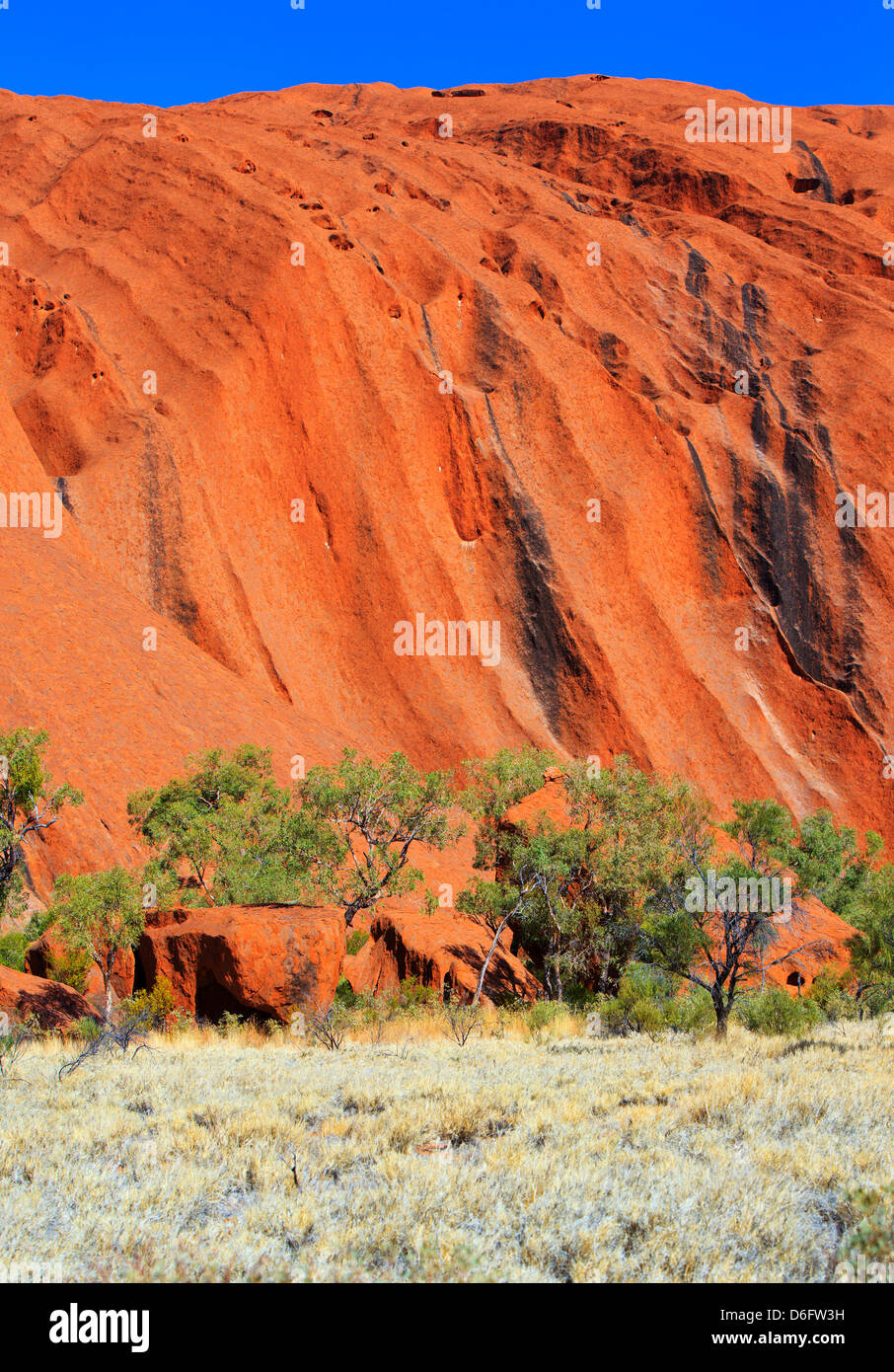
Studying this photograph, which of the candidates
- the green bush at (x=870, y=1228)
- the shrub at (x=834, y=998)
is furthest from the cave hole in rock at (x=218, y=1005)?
the green bush at (x=870, y=1228)

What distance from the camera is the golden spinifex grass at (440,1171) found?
4.89 m

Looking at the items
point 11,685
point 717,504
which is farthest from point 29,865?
point 717,504

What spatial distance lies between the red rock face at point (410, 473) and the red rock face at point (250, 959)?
42.9 feet

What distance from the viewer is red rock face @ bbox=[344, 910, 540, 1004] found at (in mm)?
18688

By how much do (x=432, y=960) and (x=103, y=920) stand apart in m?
6.18

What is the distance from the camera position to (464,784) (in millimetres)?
37406

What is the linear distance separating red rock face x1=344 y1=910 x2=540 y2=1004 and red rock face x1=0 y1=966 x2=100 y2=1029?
5014 millimetres

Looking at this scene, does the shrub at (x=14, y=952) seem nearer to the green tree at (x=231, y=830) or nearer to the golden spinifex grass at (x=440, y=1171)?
the green tree at (x=231, y=830)

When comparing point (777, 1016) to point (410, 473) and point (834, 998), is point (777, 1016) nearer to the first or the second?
point (834, 998)

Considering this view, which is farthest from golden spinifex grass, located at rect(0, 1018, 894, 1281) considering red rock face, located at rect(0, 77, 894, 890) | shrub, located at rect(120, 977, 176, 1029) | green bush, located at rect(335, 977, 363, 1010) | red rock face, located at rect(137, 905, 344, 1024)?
red rock face, located at rect(0, 77, 894, 890)

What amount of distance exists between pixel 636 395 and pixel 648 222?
21743 mm

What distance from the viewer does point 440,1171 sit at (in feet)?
20.1

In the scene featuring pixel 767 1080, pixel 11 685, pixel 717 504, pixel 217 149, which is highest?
pixel 217 149
